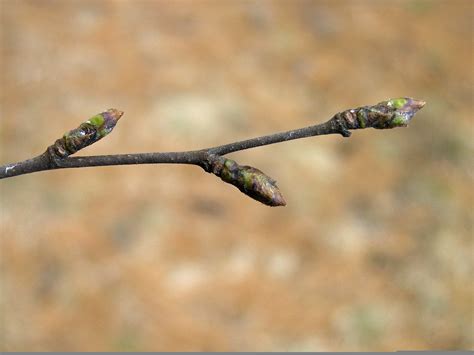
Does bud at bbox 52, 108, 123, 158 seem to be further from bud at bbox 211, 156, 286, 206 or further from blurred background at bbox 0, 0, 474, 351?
blurred background at bbox 0, 0, 474, 351

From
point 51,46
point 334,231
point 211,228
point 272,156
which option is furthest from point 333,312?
point 51,46

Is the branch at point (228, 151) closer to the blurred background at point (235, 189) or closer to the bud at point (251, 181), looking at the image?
the bud at point (251, 181)

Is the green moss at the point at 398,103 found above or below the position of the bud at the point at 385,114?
above

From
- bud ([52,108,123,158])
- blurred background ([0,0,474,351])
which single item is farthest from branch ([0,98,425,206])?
blurred background ([0,0,474,351])

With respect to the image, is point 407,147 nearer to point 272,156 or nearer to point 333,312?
point 272,156

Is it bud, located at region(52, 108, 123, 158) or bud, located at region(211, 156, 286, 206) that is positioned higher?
bud, located at region(52, 108, 123, 158)

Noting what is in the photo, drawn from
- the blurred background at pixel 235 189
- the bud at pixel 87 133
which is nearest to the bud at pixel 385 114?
the bud at pixel 87 133
